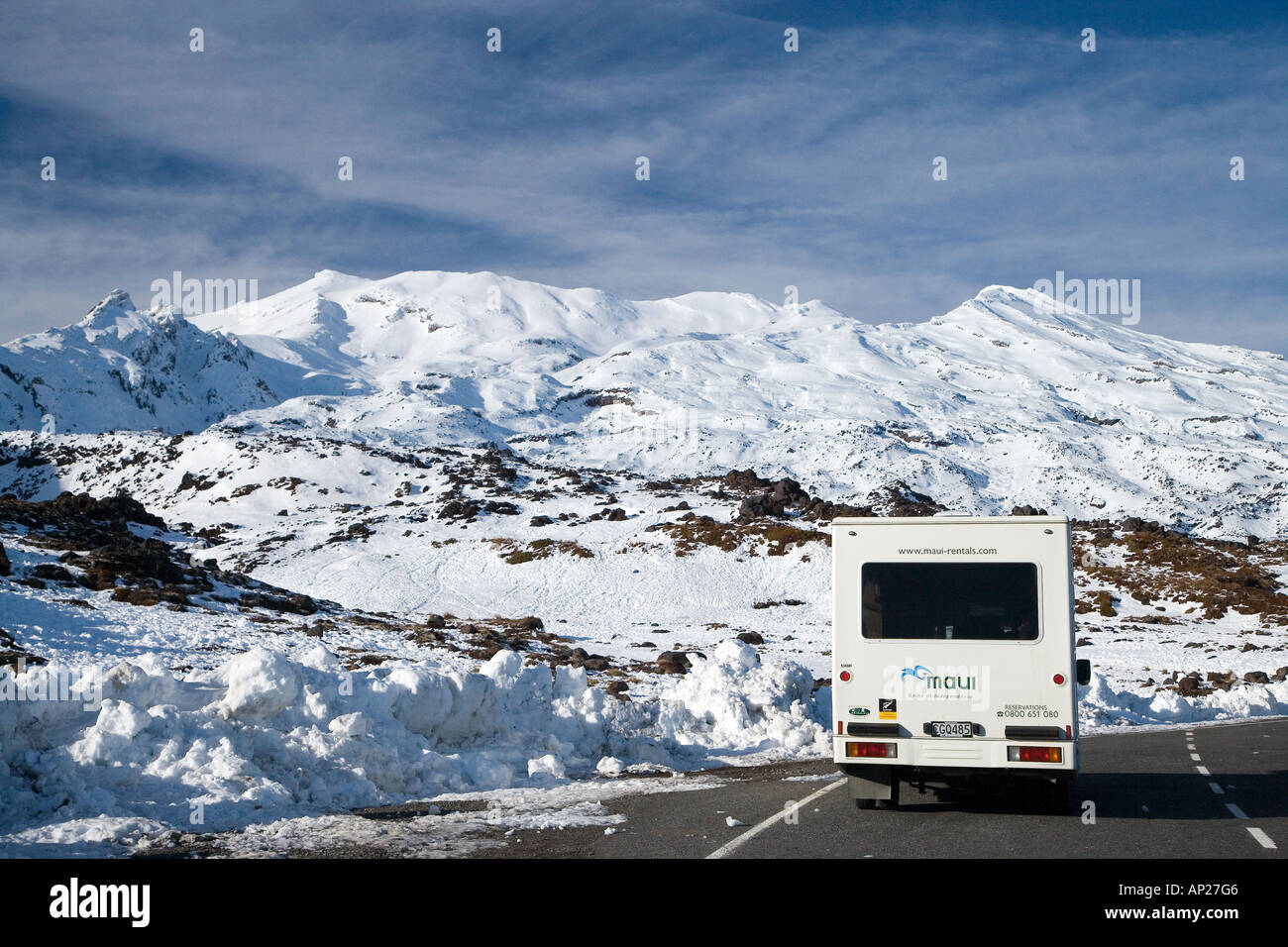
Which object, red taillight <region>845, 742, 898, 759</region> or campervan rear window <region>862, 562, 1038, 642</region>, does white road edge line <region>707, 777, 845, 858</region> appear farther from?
campervan rear window <region>862, 562, 1038, 642</region>

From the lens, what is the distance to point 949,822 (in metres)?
11.6

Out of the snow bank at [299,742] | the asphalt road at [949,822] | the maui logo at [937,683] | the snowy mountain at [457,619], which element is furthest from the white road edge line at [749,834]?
the snow bank at [299,742]

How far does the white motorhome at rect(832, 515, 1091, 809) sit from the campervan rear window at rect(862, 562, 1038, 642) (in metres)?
0.01

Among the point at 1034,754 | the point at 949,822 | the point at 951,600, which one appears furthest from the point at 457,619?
the point at 1034,754

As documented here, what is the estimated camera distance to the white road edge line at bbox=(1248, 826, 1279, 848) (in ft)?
33.1

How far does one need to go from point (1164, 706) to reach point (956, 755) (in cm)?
2188

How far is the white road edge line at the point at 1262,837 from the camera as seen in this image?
10.1 m

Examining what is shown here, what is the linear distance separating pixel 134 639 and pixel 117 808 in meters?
17.0

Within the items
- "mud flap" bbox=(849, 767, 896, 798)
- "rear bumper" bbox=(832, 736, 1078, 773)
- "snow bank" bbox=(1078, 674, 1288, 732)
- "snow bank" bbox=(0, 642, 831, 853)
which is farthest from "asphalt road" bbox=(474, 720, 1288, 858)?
"snow bank" bbox=(1078, 674, 1288, 732)

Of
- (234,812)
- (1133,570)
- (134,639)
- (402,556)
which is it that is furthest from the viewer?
(402,556)
